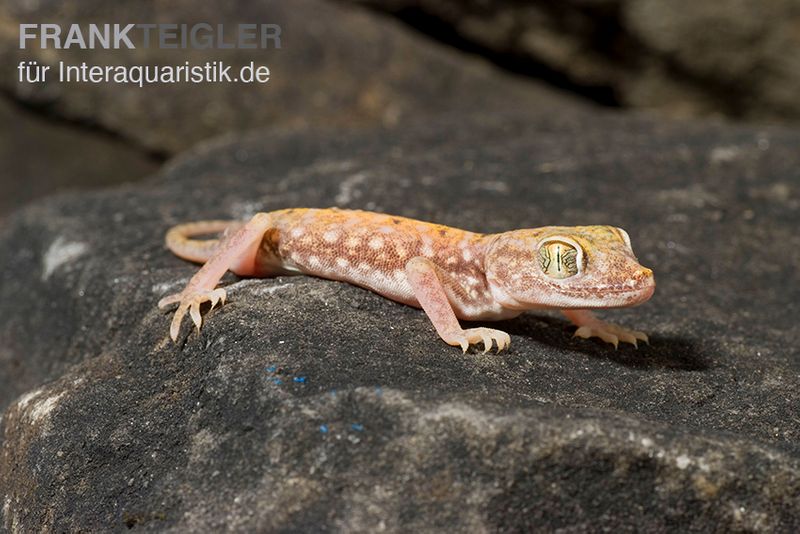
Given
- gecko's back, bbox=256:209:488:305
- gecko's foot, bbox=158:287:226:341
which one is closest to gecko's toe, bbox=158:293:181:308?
gecko's foot, bbox=158:287:226:341

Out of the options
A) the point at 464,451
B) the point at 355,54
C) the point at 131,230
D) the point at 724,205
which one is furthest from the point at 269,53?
the point at 464,451

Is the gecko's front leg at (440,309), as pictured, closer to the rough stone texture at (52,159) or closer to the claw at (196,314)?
the claw at (196,314)

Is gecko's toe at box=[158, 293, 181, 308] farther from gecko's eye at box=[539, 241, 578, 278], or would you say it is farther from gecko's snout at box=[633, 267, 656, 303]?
gecko's snout at box=[633, 267, 656, 303]

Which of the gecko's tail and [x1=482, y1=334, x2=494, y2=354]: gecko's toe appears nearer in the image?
[x1=482, y1=334, x2=494, y2=354]: gecko's toe

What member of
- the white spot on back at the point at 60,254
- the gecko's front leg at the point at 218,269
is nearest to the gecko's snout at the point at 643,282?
the gecko's front leg at the point at 218,269

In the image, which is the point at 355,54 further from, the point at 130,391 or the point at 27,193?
the point at 130,391

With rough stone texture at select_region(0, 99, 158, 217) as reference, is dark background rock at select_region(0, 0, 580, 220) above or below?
above
